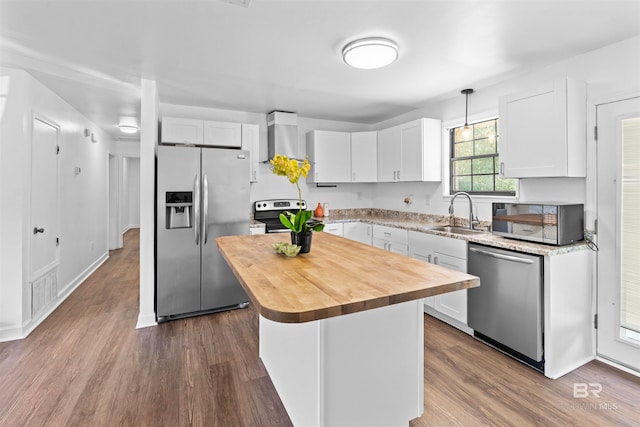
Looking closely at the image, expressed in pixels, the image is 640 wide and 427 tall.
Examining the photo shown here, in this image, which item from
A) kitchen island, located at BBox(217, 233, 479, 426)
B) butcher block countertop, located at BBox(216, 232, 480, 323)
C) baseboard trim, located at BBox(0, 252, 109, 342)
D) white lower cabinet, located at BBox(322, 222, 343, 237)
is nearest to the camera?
Answer: butcher block countertop, located at BBox(216, 232, 480, 323)

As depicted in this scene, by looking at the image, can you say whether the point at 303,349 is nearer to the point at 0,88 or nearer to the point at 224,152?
the point at 224,152

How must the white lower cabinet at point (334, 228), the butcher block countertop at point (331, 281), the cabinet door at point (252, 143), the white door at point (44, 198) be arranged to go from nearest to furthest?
the butcher block countertop at point (331, 281)
the white door at point (44, 198)
the cabinet door at point (252, 143)
the white lower cabinet at point (334, 228)

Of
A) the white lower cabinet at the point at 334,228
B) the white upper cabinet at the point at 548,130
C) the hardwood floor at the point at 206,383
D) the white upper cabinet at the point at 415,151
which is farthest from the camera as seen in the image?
the white lower cabinet at the point at 334,228

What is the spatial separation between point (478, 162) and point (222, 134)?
120 inches

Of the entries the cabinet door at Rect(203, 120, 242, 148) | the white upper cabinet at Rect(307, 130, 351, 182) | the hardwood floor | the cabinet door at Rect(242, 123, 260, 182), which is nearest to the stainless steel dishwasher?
the hardwood floor

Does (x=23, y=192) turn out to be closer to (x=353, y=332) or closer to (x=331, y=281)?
(x=331, y=281)

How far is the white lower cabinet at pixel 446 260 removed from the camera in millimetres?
2896

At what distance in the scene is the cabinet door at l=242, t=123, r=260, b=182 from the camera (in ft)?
13.5

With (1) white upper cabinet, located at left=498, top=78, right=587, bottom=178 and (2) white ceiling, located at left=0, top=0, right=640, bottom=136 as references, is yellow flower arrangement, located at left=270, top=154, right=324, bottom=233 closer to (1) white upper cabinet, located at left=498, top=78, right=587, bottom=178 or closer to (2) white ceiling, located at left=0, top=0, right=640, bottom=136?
(2) white ceiling, located at left=0, top=0, right=640, bottom=136

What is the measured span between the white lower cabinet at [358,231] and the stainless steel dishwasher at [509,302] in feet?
5.50

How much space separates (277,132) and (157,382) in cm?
317

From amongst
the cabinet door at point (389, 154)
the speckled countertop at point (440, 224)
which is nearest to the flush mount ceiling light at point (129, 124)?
the speckled countertop at point (440, 224)

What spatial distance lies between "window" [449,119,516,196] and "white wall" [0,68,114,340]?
4.21 metres

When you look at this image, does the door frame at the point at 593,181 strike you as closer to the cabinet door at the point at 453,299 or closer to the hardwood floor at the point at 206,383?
the hardwood floor at the point at 206,383
